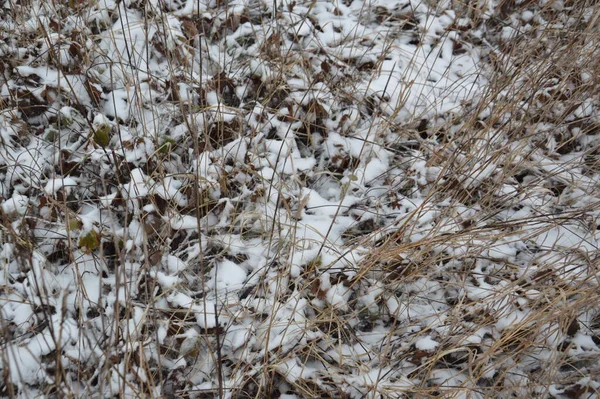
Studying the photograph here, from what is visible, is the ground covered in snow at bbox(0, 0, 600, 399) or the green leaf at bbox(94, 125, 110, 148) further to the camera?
the green leaf at bbox(94, 125, 110, 148)

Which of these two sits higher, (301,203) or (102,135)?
(102,135)

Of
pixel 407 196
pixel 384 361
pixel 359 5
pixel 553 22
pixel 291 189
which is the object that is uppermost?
pixel 359 5

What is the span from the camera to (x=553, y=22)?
3.37 metres

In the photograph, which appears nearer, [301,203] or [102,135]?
[301,203]

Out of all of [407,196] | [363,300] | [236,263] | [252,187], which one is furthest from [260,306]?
[407,196]

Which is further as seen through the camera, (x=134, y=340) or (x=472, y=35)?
(x=472, y=35)

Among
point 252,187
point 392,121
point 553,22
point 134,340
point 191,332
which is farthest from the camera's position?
point 553,22

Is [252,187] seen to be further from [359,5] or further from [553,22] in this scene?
[553,22]

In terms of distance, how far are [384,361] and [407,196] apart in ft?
3.07

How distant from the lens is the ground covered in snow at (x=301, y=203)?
197 centimetres

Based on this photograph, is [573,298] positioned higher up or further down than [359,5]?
further down

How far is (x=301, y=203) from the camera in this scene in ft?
7.48

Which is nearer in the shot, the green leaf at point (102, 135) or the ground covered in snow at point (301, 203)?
the ground covered in snow at point (301, 203)

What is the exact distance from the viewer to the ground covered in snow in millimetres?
1973
